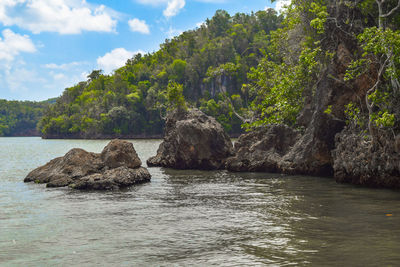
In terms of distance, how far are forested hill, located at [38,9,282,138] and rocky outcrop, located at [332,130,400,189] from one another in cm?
8980

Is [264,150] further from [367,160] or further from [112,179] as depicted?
[112,179]

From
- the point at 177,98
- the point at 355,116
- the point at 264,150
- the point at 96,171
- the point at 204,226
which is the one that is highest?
the point at 177,98

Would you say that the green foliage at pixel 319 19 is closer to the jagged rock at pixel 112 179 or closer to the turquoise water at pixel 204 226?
the turquoise water at pixel 204 226

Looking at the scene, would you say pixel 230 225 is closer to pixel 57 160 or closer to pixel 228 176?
pixel 228 176

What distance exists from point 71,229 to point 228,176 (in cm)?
1423

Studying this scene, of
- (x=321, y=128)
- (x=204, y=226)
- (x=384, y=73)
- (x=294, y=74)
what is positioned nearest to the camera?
(x=204, y=226)

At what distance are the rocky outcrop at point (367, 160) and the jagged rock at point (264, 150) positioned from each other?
241 inches

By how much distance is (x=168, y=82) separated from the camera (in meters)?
132

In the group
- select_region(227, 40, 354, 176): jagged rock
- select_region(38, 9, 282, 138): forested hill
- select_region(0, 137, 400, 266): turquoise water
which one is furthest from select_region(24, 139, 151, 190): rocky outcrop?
select_region(38, 9, 282, 138): forested hill

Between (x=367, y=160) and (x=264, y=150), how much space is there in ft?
31.6

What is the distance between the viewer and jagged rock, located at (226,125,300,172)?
85.4ft

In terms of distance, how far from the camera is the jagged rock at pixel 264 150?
2602cm

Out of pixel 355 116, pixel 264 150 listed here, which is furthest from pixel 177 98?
pixel 355 116

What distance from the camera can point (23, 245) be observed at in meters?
10.0
